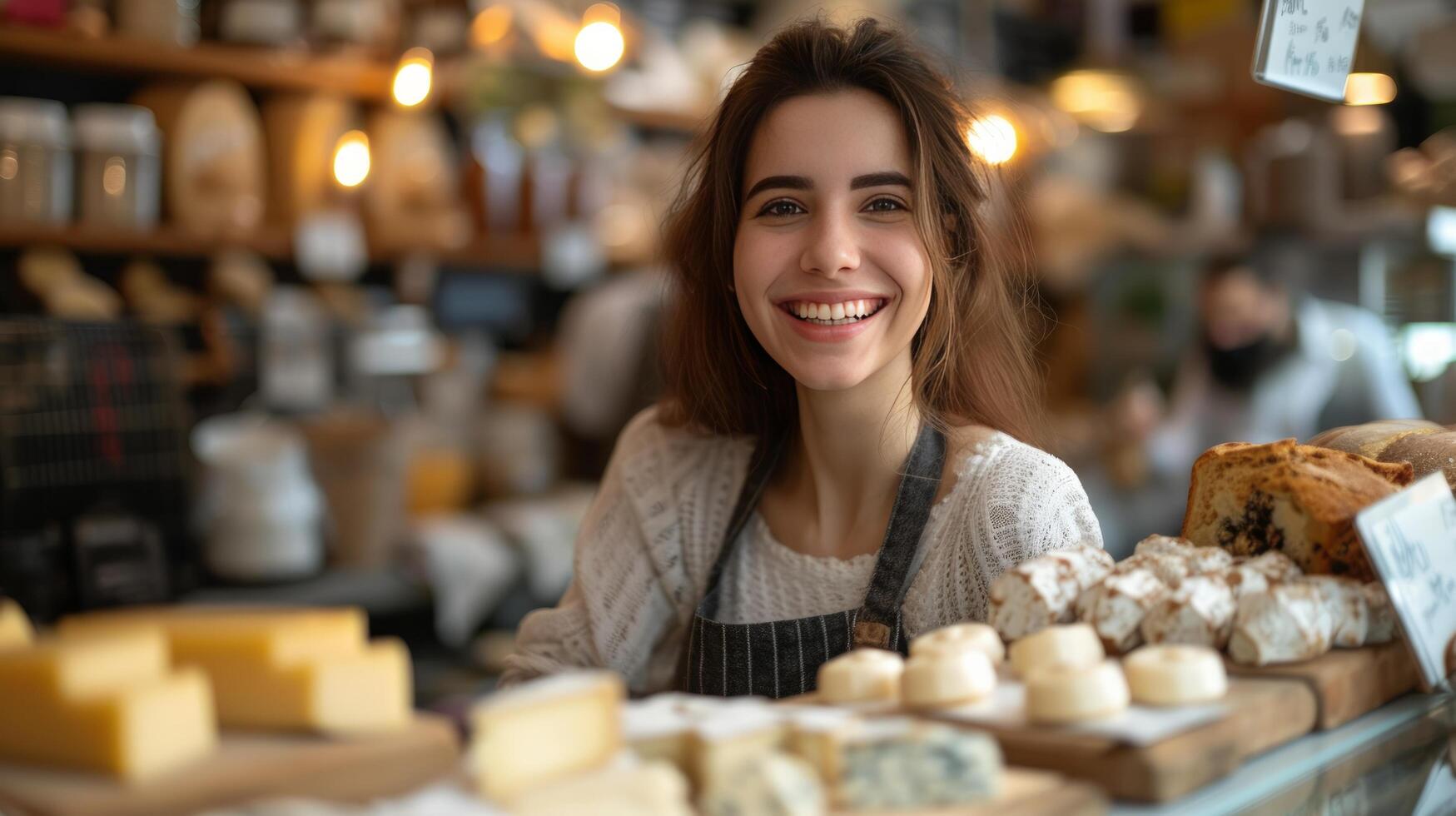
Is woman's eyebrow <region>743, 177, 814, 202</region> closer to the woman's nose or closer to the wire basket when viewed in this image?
the woman's nose

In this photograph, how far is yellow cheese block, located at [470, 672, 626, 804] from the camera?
2.43 feet

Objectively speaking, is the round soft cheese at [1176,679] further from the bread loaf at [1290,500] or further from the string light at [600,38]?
the string light at [600,38]

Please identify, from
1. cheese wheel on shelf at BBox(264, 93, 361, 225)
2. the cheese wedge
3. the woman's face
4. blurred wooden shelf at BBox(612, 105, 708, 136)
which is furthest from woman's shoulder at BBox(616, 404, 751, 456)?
blurred wooden shelf at BBox(612, 105, 708, 136)

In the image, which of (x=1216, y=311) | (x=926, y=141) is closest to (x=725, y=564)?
(x=926, y=141)

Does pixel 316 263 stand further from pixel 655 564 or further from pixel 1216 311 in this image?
Answer: pixel 1216 311

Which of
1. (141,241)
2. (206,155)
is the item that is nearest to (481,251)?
(206,155)

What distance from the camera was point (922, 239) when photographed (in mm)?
1521

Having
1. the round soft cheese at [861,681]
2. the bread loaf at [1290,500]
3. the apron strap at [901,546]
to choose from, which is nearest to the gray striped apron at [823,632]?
the apron strap at [901,546]

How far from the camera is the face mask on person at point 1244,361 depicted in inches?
190

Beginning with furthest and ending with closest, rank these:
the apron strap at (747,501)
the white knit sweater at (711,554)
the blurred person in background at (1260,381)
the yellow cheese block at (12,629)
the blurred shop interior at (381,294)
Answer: the blurred person in background at (1260,381), the blurred shop interior at (381,294), the apron strap at (747,501), the white knit sweater at (711,554), the yellow cheese block at (12,629)

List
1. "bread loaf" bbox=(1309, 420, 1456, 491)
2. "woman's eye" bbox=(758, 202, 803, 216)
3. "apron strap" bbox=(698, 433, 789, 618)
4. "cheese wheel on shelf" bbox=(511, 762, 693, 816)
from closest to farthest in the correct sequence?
"cheese wheel on shelf" bbox=(511, 762, 693, 816), "bread loaf" bbox=(1309, 420, 1456, 491), "woman's eye" bbox=(758, 202, 803, 216), "apron strap" bbox=(698, 433, 789, 618)

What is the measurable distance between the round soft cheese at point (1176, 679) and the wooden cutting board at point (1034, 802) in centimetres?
12

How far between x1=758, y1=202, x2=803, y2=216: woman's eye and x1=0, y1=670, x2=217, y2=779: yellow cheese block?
3.04ft

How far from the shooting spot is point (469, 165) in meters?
3.73
